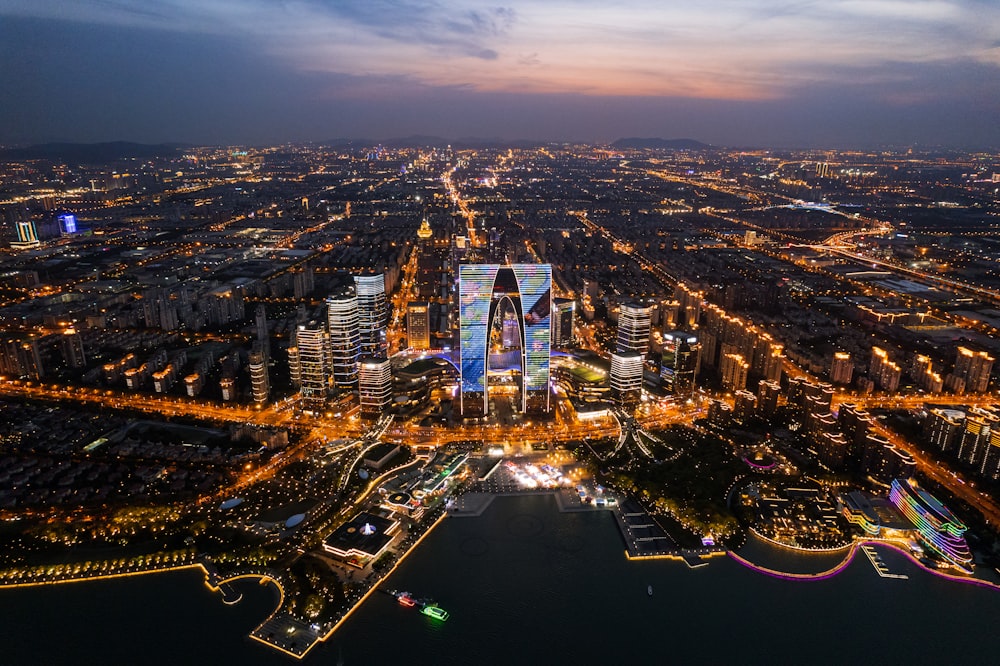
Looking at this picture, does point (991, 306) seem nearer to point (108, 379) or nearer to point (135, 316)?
point (108, 379)

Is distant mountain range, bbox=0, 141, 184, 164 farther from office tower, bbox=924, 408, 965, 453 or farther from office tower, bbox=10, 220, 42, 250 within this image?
office tower, bbox=924, 408, 965, 453

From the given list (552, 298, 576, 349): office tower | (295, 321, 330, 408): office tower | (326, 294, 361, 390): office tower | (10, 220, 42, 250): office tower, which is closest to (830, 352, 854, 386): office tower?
(552, 298, 576, 349): office tower

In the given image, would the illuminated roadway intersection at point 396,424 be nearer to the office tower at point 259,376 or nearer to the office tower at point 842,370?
the office tower at point 259,376

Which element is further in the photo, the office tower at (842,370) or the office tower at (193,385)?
the office tower at (842,370)

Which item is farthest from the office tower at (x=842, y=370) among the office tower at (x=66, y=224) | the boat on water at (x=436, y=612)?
the office tower at (x=66, y=224)

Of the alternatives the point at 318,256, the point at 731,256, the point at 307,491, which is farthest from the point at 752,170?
the point at 307,491

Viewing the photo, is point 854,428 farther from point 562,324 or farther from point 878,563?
point 562,324
